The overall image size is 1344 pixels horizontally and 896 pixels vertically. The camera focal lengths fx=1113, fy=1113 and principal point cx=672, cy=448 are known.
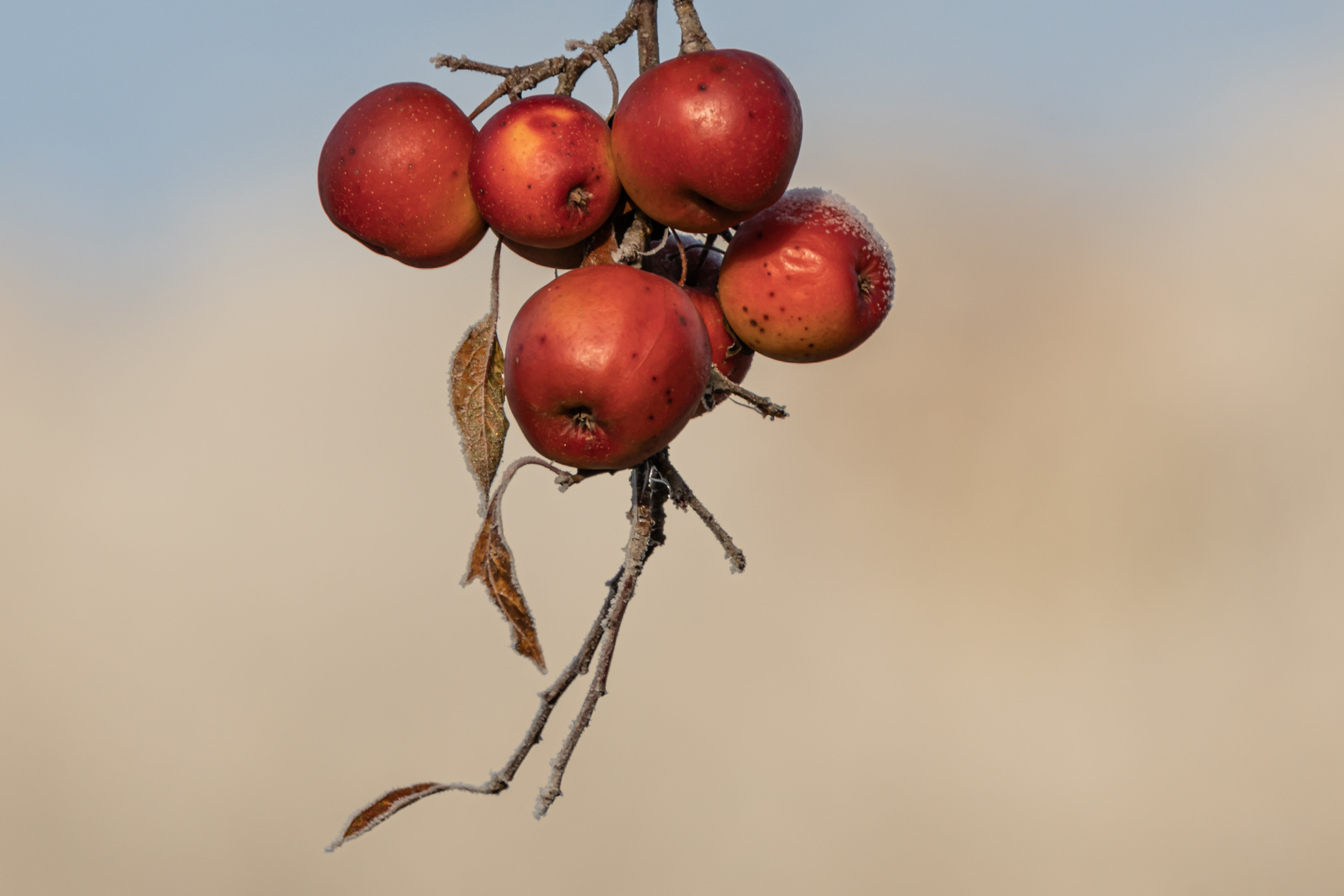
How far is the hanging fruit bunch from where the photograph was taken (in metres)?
0.75

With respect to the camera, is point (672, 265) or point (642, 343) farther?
point (672, 265)

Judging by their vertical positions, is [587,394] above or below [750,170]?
below

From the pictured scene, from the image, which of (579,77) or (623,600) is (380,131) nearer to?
(579,77)

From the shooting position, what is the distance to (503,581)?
795 mm

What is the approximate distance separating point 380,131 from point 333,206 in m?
0.07

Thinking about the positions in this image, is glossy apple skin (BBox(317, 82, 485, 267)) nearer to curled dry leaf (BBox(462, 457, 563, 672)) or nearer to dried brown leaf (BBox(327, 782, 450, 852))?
curled dry leaf (BBox(462, 457, 563, 672))

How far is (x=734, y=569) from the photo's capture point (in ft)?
3.07

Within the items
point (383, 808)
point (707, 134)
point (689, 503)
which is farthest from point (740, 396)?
point (383, 808)

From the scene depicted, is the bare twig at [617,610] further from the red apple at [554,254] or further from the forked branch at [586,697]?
the red apple at [554,254]

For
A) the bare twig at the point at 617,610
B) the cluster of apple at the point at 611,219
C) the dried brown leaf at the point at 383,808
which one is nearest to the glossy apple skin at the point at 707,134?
the cluster of apple at the point at 611,219

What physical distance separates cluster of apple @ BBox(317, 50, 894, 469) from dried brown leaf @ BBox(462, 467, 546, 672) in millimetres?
86

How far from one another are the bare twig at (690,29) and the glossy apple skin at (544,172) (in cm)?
10

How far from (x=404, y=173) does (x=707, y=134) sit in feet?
0.78

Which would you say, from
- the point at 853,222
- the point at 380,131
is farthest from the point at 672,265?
the point at 380,131
